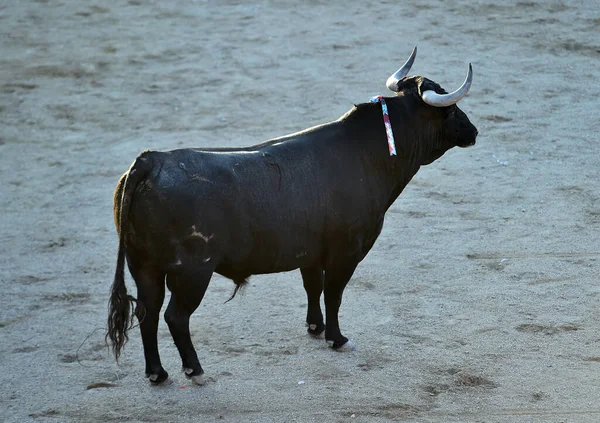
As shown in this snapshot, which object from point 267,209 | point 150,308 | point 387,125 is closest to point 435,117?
point 387,125

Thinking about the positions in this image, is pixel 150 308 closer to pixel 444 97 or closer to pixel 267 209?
Result: pixel 267 209

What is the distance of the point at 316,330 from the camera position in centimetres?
729

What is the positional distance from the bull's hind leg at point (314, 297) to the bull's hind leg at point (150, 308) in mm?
1233

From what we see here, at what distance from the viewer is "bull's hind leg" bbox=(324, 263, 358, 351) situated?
7.02 metres

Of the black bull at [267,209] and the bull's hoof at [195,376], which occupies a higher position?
the black bull at [267,209]

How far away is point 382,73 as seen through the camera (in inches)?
494

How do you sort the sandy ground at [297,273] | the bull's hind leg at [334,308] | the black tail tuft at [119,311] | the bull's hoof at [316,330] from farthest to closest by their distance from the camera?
the bull's hoof at [316,330], the bull's hind leg at [334,308], the sandy ground at [297,273], the black tail tuft at [119,311]

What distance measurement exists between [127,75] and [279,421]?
8090 millimetres

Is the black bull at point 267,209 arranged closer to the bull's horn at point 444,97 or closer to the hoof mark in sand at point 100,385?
the bull's horn at point 444,97

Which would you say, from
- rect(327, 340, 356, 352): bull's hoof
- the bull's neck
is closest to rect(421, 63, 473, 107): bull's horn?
the bull's neck

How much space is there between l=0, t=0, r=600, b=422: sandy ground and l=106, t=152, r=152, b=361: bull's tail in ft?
1.44

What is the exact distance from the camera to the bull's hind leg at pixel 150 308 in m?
6.39

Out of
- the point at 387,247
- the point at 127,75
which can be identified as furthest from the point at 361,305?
the point at 127,75

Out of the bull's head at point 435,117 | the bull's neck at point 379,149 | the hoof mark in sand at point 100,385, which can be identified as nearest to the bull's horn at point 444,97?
the bull's head at point 435,117
